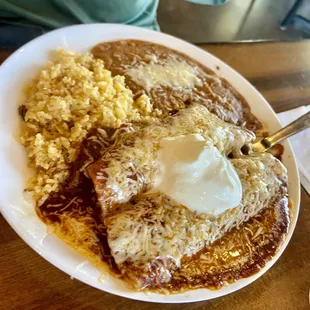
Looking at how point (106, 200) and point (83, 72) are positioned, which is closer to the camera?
point (106, 200)

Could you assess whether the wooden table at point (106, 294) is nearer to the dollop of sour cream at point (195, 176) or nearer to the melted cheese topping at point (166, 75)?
the dollop of sour cream at point (195, 176)

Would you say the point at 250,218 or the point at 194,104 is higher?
the point at 194,104

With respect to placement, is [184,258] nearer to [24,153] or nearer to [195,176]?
[195,176]

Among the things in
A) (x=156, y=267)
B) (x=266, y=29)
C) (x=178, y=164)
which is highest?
(x=178, y=164)

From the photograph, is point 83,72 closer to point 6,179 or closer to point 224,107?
point 6,179

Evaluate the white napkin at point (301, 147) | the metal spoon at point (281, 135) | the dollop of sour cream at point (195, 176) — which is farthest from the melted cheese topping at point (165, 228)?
the white napkin at point (301, 147)

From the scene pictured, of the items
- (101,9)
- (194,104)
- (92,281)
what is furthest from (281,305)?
(101,9)

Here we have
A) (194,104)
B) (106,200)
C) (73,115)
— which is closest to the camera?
(106,200)

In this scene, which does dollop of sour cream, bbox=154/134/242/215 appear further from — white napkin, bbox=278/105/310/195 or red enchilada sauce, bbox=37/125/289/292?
white napkin, bbox=278/105/310/195
